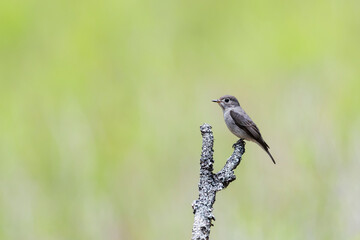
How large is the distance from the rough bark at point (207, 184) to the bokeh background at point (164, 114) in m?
4.85

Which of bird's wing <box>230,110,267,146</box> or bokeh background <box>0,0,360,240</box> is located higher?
bokeh background <box>0,0,360,240</box>

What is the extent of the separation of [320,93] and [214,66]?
2095 mm

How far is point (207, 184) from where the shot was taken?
8.05ft

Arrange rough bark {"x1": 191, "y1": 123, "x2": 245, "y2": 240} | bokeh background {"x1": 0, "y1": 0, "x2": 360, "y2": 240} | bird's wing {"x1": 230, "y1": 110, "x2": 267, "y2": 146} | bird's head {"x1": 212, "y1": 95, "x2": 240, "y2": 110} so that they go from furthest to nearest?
bokeh background {"x1": 0, "y1": 0, "x2": 360, "y2": 240} → bird's head {"x1": 212, "y1": 95, "x2": 240, "y2": 110} → bird's wing {"x1": 230, "y1": 110, "x2": 267, "y2": 146} → rough bark {"x1": 191, "y1": 123, "x2": 245, "y2": 240}

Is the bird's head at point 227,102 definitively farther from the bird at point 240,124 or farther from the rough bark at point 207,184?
the rough bark at point 207,184

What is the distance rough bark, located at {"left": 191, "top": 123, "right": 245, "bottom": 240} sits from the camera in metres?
2.28

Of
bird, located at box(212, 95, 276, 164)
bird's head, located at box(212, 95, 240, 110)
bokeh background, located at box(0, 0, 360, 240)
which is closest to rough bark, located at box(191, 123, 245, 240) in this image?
bird, located at box(212, 95, 276, 164)

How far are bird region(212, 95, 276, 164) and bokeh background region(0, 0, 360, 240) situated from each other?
2.00 m

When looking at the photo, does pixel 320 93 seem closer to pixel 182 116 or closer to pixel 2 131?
pixel 182 116

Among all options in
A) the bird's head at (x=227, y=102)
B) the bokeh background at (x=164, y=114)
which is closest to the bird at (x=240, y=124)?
the bird's head at (x=227, y=102)

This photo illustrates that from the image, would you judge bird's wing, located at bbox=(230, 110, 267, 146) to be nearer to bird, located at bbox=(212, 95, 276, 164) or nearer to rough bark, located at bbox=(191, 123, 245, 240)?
bird, located at bbox=(212, 95, 276, 164)

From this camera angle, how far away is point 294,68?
10.2 metres

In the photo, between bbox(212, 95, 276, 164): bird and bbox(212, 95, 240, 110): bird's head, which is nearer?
bbox(212, 95, 276, 164): bird

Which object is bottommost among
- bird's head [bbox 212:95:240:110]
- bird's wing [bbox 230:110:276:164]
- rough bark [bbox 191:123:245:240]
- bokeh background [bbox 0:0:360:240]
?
rough bark [bbox 191:123:245:240]
